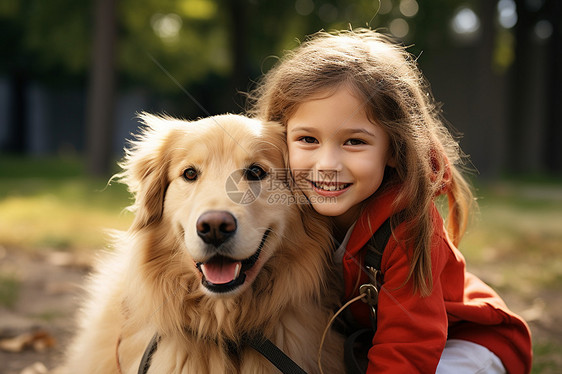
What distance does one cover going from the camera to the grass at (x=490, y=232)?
14.1ft

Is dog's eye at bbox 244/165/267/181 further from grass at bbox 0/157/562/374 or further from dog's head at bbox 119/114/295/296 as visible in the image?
grass at bbox 0/157/562/374

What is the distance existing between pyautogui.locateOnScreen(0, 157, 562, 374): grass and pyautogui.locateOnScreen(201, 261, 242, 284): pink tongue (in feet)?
3.72

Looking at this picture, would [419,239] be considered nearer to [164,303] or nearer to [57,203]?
[164,303]

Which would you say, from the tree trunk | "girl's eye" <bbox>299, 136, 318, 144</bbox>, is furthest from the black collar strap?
the tree trunk

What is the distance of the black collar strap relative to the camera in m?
2.25

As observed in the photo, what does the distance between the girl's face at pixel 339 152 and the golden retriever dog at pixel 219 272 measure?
16 centimetres

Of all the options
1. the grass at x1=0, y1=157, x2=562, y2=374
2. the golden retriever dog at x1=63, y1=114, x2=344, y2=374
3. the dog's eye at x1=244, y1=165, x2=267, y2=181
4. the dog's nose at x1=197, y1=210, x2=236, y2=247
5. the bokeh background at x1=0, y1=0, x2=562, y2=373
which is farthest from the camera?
the bokeh background at x1=0, y1=0, x2=562, y2=373

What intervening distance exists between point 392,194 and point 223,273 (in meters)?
0.86

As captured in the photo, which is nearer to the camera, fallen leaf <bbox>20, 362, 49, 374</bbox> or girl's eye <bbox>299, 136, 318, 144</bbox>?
girl's eye <bbox>299, 136, 318, 144</bbox>

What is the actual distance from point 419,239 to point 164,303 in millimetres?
1190

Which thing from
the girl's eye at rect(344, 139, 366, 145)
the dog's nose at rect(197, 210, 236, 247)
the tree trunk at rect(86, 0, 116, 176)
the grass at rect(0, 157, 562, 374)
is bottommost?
the grass at rect(0, 157, 562, 374)

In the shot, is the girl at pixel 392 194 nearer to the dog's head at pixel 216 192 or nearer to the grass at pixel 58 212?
the dog's head at pixel 216 192

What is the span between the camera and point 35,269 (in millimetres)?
5039

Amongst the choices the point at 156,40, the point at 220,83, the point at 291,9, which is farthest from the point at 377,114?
the point at 220,83
